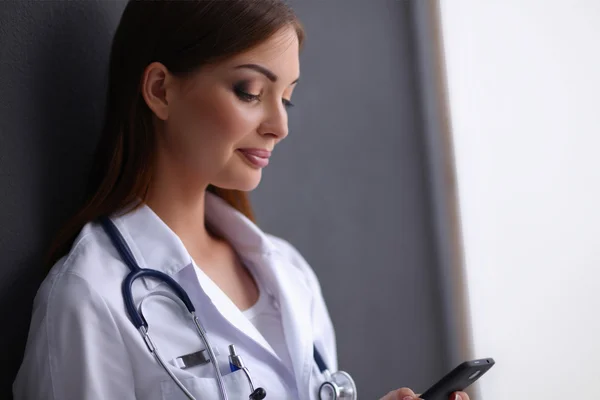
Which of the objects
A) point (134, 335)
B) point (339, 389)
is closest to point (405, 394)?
point (339, 389)

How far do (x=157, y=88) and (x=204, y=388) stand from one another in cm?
56

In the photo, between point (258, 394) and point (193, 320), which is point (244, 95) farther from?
point (258, 394)

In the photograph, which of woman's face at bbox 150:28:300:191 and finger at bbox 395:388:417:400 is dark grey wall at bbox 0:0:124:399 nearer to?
woman's face at bbox 150:28:300:191

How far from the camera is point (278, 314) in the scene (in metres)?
1.35

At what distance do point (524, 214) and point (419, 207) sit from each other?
28cm

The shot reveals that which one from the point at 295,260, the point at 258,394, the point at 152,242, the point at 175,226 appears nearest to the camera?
the point at 258,394

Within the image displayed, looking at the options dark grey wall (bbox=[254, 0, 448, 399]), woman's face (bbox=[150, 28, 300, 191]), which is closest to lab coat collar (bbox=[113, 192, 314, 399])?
woman's face (bbox=[150, 28, 300, 191])

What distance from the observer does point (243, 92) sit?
1.21 m

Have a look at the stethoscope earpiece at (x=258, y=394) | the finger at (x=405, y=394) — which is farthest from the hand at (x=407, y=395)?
the stethoscope earpiece at (x=258, y=394)

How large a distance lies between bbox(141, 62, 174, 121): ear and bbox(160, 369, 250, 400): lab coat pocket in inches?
19.3

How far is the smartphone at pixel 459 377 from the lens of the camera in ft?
3.43

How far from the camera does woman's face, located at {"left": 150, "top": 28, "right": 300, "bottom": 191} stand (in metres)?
1.20

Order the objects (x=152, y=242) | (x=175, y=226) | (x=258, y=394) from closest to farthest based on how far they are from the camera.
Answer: (x=258, y=394) → (x=152, y=242) → (x=175, y=226)

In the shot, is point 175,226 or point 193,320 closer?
point 193,320
